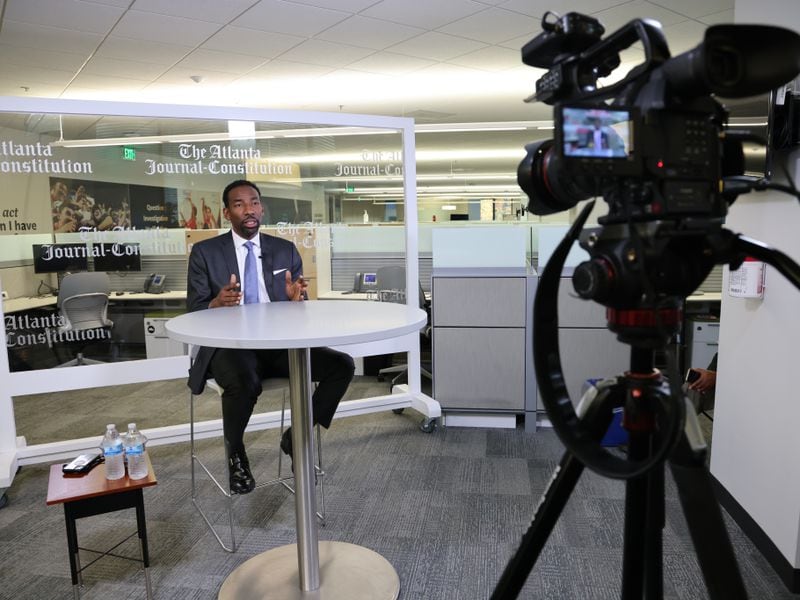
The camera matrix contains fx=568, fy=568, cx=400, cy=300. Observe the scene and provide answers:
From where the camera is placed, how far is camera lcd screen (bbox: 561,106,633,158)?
790 mm

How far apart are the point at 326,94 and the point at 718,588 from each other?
21.4ft

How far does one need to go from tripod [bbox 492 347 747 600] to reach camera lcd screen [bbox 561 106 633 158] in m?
0.34

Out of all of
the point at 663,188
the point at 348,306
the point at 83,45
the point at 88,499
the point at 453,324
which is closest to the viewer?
the point at 663,188

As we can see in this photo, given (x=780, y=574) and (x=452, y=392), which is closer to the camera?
(x=780, y=574)

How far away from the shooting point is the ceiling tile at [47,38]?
4211mm

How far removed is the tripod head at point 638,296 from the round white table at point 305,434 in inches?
25.2

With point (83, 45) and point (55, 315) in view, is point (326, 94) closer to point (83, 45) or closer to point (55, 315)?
point (83, 45)

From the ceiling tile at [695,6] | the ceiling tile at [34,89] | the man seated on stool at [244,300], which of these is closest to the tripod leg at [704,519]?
the man seated on stool at [244,300]

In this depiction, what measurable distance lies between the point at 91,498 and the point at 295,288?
1185 mm

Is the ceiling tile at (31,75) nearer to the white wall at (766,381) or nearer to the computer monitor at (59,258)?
the computer monitor at (59,258)

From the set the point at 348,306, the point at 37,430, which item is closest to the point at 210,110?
the point at 348,306

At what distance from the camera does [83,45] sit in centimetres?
464

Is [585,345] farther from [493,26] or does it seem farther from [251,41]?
[251,41]

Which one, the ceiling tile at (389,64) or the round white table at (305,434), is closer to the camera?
the round white table at (305,434)
